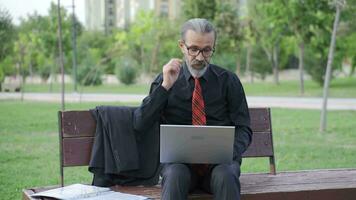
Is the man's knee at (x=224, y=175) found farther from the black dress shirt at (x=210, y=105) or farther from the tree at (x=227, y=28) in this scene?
the tree at (x=227, y=28)

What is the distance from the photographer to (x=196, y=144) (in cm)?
342

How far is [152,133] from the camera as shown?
13.3 ft

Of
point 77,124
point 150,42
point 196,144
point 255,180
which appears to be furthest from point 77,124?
point 150,42

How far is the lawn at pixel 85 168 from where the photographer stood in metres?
6.66

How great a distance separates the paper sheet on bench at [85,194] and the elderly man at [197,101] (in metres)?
0.29

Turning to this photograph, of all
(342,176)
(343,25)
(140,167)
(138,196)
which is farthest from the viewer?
(343,25)

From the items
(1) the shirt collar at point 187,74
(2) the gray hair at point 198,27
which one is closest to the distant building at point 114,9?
(1) the shirt collar at point 187,74

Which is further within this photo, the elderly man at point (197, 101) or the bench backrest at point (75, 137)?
the bench backrest at point (75, 137)

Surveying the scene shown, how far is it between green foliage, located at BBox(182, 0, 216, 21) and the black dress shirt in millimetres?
23456

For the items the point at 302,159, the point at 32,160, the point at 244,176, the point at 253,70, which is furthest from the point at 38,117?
the point at 253,70

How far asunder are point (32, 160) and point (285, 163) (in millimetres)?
3496

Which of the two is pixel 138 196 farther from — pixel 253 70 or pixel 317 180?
pixel 253 70

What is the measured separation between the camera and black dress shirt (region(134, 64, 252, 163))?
379 cm

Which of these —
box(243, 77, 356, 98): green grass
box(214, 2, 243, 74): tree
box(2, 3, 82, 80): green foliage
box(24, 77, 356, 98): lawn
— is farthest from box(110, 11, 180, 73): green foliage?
box(243, 77, 356, 98): green grass
